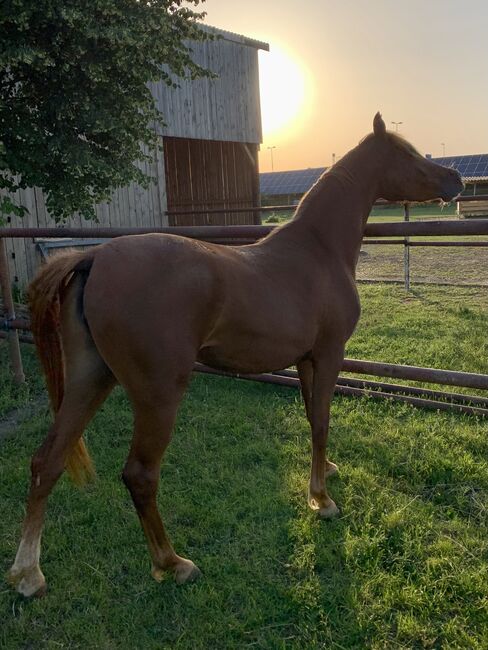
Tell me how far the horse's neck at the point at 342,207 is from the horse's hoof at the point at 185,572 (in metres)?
1.76

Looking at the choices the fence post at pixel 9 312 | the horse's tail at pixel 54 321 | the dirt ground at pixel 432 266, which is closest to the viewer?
the horse's tail at pixel 54 321

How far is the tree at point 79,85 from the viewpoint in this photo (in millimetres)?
4293

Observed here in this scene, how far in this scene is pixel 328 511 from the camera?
277 centimetres

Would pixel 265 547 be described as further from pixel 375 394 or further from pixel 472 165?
pixel 472 165

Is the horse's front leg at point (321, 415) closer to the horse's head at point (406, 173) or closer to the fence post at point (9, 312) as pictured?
the horse's head at point (406, 173)

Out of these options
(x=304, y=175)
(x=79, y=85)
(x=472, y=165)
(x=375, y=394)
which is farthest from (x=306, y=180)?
(x=375, y=394)

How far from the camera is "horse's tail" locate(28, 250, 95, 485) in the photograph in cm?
222

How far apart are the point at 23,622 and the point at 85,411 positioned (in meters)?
0.89

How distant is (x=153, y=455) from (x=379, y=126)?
2.22 metres

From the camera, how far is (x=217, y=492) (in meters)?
3.06

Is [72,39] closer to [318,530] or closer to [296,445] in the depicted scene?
[296,445]

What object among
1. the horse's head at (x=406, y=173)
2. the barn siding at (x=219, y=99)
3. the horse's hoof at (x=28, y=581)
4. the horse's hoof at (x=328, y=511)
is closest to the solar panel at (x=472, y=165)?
the barn siding at (x=219, y=99)

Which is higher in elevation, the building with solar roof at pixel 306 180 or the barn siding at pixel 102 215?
the building with solar roof at pixel 306 180

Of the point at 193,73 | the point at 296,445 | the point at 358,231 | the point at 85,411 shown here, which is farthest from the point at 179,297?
the point at 193,73
